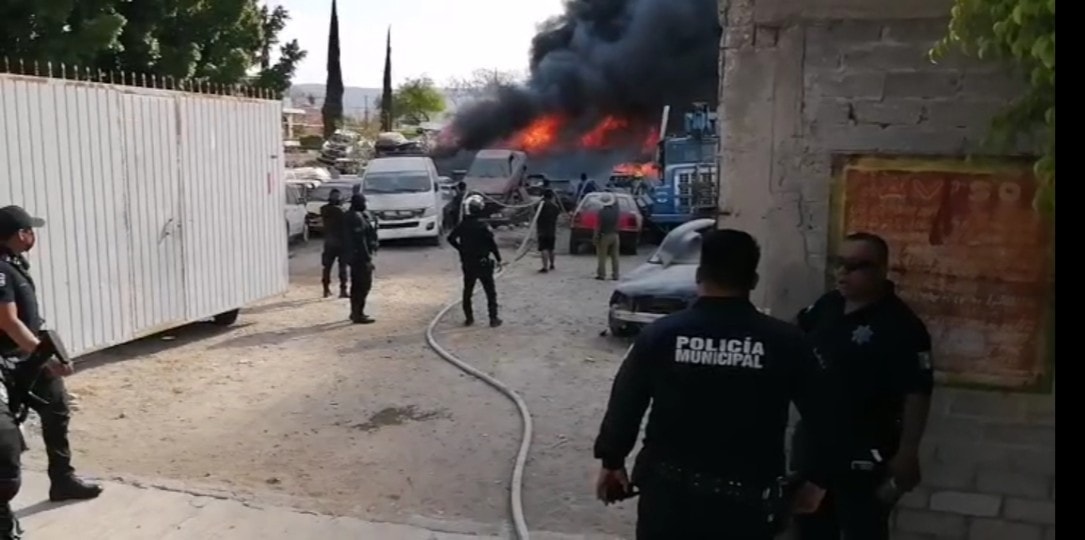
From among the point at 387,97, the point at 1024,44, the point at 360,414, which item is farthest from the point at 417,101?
the point at 1024,44

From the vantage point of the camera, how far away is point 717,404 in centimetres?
312

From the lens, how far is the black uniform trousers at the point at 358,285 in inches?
482

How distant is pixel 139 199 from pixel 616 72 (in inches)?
1206

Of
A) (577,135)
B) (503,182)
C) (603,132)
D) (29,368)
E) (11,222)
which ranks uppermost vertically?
(603,132)

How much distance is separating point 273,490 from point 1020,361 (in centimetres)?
417

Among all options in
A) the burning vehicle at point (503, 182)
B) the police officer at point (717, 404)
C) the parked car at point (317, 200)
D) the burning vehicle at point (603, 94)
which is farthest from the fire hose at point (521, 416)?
the burning vehicle at point (603, 94)

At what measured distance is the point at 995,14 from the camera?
2.73m

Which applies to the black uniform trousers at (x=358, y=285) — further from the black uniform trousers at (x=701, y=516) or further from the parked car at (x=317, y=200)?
the parked car at (x=317, y=200)

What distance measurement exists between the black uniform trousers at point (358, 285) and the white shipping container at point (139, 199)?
91 centimetres

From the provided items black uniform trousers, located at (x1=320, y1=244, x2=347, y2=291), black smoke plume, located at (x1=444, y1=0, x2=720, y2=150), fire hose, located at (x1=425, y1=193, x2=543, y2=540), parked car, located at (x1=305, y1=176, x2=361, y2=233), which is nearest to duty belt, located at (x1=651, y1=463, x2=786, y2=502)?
fire hose, located at (x1=425, y1=193, x2=543, y2=540)

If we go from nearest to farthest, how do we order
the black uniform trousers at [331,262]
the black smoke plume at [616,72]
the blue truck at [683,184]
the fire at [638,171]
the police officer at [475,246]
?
1. the police officer at [475,246]
2. the black uniform trousers at [331,262]
3. the blue truck at [683,184]
4. the fire at [638,171]
5. the black smoke plume at [616,72]

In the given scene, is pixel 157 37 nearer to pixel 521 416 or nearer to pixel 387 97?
pixel 521 416

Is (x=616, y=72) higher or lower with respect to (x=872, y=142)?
higher

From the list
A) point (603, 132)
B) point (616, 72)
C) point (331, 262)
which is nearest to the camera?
point (331, 262)
